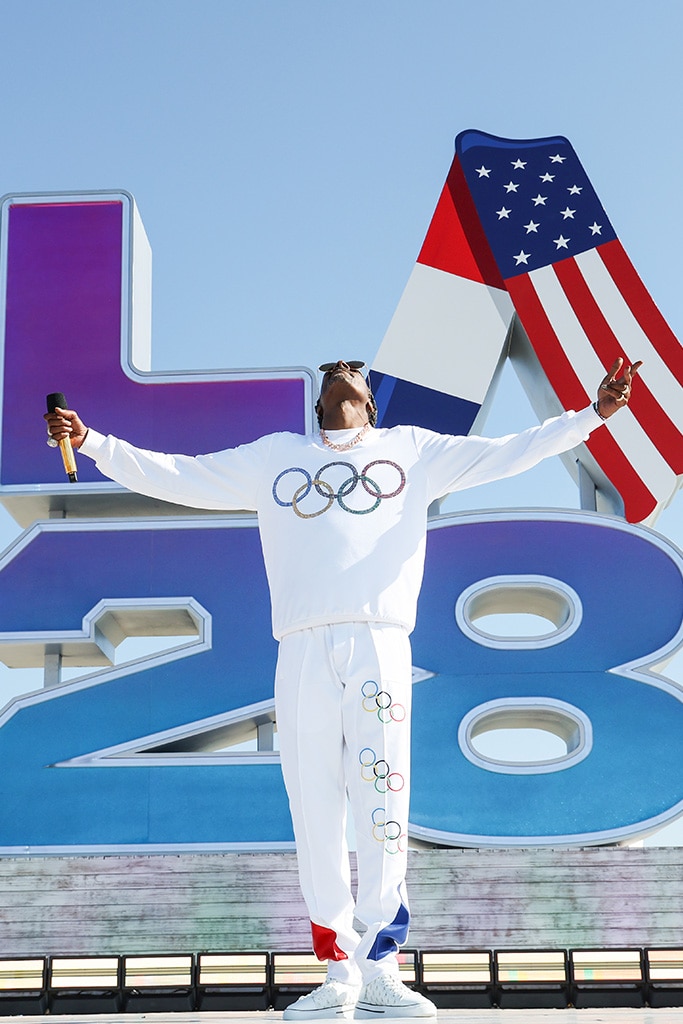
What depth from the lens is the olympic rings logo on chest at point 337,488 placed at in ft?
11.7

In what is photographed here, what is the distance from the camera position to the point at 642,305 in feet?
30.3

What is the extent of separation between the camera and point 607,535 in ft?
26.9

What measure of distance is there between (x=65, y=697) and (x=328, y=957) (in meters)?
4.95

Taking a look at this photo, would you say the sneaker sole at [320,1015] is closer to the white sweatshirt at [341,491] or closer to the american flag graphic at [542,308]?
the white sweatshirt at [341,491]

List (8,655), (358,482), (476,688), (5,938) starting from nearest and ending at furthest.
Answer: (358,482)
(5,938)
(476,688)
(8,655)

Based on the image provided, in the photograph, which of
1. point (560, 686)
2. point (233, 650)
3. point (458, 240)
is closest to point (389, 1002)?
point (560, 686)

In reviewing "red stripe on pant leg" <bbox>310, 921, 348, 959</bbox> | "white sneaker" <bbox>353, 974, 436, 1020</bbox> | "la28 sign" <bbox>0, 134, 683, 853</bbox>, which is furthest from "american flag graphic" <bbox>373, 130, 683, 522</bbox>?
"white sneaker" <bbox>353, 974, 436, 1020</bbox>

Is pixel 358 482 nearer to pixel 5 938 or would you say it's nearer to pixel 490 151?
pixel 5 938

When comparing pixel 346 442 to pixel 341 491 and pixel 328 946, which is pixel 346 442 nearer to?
pixel 341 491

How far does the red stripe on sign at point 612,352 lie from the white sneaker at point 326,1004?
19.9 ft

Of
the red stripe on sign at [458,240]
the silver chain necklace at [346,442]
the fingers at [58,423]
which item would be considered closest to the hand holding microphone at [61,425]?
the fingers at [58,423]

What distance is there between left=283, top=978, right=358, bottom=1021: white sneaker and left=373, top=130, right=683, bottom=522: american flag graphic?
580 cm

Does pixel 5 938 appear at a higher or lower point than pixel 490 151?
lower

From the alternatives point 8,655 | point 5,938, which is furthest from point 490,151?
point 5,938
